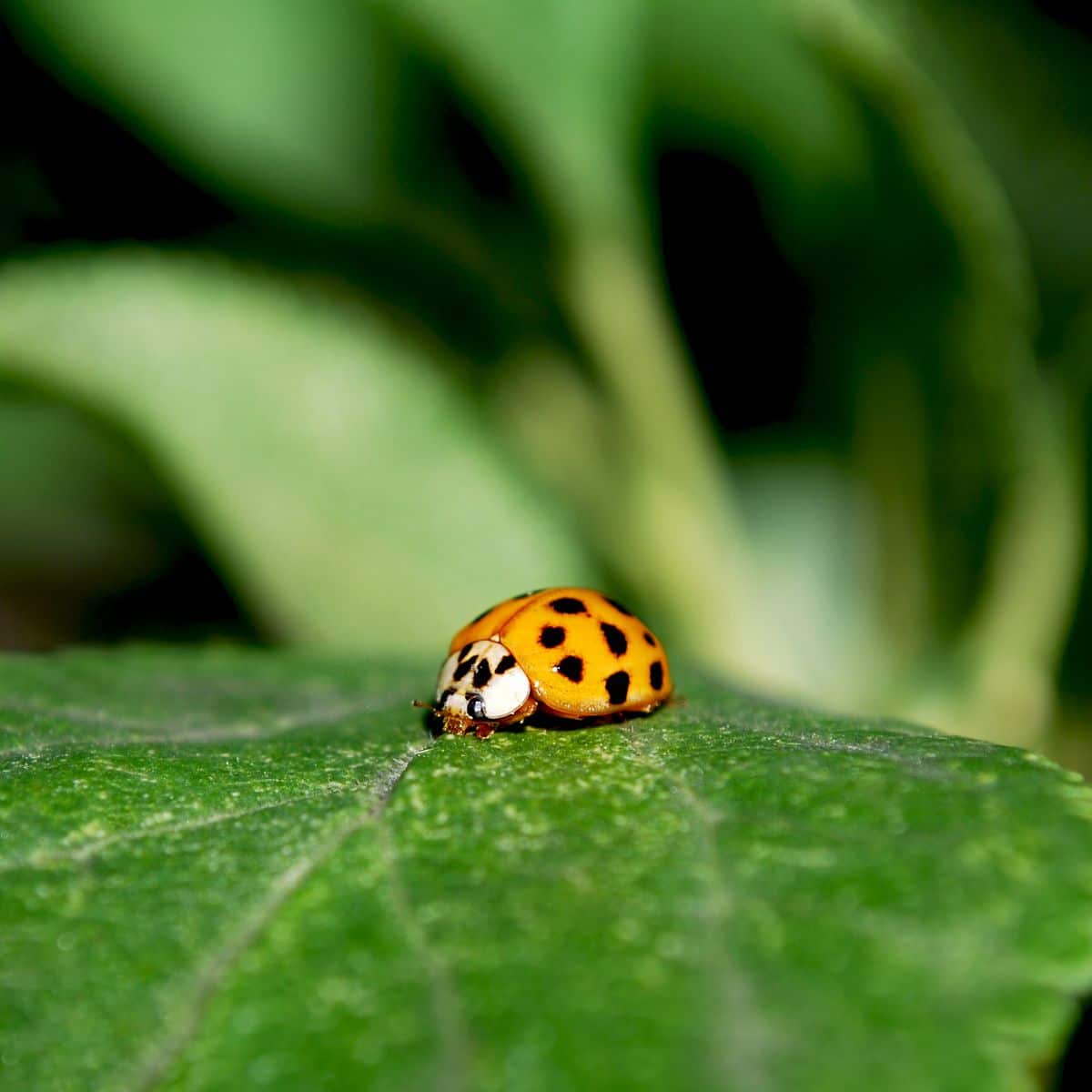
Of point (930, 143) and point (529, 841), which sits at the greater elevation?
point (930, 143)

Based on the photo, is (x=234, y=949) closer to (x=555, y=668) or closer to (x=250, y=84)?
(x=555, y=668)

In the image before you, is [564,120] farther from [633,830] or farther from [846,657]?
[633,830]

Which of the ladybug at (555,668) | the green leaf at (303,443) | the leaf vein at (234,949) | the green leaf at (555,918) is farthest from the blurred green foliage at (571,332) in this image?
the leaf vein at (234,949)

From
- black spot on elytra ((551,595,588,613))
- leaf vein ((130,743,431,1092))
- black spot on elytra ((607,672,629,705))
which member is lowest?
leaf vein ((130,743,431,1092))

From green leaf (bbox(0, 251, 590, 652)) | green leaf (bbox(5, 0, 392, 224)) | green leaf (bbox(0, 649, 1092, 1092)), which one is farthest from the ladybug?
green leaf (bbox(5, 0, 392, 224))

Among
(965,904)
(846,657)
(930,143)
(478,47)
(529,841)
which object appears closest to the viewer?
(965,904)

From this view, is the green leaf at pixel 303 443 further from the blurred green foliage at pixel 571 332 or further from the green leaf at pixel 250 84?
the green leaf at pixel 250 84


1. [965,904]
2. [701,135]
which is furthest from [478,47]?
[965,904]

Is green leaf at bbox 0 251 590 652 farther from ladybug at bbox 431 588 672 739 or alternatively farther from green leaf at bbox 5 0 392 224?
ladybug at bbox 431 588 672 739
